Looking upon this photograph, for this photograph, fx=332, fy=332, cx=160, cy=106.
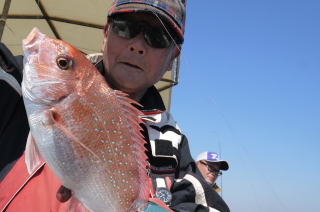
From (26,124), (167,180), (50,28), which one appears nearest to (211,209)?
(167,180)

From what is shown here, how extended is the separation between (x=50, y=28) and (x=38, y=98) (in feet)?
16.6

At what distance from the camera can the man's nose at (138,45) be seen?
2.53 m

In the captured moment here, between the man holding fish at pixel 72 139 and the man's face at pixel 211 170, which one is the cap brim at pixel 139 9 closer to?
the man holding fish at pixel 72 139

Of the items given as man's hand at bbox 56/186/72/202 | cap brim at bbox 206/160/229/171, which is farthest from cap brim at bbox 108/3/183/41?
cap brim at bbox 206/160/229/171

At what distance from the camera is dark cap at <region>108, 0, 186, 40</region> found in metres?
2.53

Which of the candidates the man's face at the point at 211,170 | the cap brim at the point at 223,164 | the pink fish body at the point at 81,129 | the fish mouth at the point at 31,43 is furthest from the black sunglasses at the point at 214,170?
the fish mouth at the point at 31,43

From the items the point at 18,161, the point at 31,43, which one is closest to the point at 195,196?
the point at 18,161

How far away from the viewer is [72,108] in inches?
65.5

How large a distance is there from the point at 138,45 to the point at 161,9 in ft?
1.19

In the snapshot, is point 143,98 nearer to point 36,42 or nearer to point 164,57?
point 164,57

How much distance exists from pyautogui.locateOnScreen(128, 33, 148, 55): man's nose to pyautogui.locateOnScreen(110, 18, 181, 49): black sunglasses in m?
0.02

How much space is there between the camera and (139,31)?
255 cm

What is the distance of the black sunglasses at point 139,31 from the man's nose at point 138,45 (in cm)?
2

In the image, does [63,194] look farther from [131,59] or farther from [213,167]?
[213,167]
